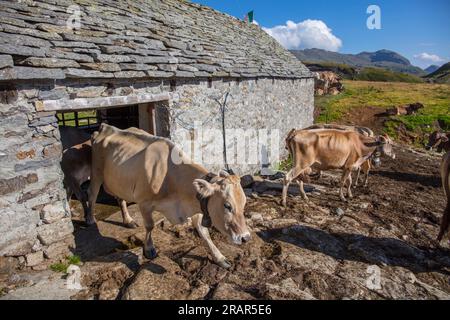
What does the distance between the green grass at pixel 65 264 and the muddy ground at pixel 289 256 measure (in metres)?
0.16

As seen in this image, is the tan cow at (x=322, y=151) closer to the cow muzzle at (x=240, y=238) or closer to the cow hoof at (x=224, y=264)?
the cow hoof at (x=224, y=264)

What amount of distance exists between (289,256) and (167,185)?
2535mm

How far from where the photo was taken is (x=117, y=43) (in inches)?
280

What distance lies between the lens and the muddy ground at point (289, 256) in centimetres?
500

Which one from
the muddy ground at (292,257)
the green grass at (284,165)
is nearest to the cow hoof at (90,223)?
the muddy ground at (292,257)

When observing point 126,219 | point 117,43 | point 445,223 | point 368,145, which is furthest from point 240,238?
point 368,145

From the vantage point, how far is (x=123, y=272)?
529 centimetres

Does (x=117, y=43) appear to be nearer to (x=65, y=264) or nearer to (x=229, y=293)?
(x=65, y=264)

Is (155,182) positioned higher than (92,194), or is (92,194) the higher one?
(155,182)

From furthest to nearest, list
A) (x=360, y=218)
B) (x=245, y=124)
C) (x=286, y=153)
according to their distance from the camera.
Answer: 1. (x=286, y=153)
2. (x=245, y=124)
3. (x=360, y=218)

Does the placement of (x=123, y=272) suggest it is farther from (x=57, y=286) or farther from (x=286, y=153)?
(x=286, y=153)

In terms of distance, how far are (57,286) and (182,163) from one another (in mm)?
2608

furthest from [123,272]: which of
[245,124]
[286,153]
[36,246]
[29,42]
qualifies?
[286,153]

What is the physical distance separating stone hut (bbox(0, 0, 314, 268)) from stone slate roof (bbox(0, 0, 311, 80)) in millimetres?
24
